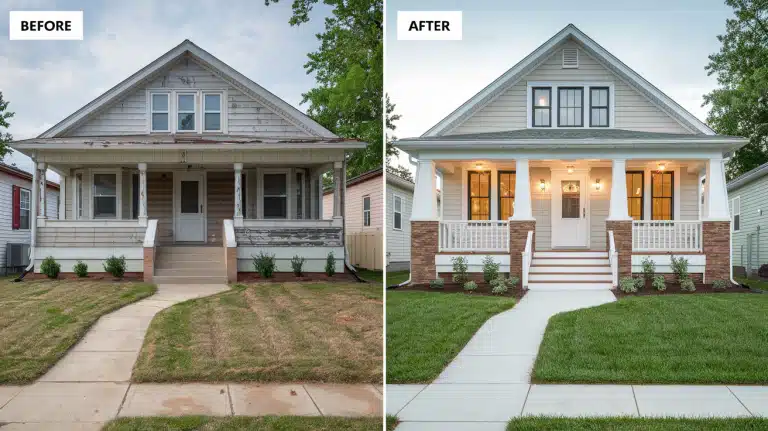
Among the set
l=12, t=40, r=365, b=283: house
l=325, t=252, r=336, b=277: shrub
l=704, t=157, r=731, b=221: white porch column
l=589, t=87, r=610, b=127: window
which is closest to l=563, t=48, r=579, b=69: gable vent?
l=589, t=87, r=610, b=127: window

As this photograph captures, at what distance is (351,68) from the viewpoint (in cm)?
1470

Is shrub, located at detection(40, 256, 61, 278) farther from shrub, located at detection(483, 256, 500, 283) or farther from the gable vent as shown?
the gable vent

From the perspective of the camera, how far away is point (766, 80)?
2427cm

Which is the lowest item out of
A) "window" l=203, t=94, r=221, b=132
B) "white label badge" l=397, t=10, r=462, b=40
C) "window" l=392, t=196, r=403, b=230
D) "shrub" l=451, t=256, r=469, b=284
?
"shrub" l=451, t=256, r=469, b=284

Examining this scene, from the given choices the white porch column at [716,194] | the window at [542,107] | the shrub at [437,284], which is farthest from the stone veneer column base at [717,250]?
the shrub at [437,284]

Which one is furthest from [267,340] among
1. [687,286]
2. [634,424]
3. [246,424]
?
[687,286]

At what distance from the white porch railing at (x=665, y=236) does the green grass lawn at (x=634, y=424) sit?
33.3 feet

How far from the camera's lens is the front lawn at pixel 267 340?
21.8 feet

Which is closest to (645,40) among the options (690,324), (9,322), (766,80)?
(766,80)

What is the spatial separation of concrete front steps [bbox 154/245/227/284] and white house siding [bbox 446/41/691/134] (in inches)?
234

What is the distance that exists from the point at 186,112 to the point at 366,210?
20.7ft

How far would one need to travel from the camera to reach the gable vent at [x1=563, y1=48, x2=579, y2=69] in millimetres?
16703

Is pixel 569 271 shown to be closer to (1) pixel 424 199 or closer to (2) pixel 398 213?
(1) pixel 424 199

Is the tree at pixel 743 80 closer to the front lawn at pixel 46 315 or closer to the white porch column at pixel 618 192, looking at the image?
the white porch column at pixel 618 192
